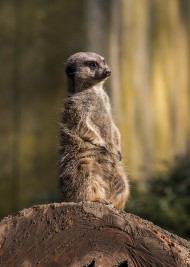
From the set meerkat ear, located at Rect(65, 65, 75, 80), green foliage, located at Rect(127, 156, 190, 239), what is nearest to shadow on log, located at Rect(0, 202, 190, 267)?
meerkat ear, located at Rect(65, 65, 75, 80)

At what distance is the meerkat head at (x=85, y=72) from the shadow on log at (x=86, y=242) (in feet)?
5.24

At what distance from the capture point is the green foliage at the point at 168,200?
27.9ft

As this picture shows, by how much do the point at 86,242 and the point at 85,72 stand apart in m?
1.70

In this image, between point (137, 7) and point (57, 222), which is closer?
point (57, 222)

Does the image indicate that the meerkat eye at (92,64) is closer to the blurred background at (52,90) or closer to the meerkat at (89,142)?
the meerkat at (89,142)

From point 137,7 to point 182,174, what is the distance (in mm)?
1835

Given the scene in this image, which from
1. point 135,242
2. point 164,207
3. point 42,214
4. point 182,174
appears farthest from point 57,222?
point 182,174

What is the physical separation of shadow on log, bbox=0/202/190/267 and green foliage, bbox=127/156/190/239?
4385 mm

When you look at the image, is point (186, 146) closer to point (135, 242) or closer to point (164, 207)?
point (164, 207)

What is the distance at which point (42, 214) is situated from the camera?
13.1ft


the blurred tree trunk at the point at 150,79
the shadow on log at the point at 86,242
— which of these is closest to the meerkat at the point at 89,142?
the shadow on log at the point at 86,242

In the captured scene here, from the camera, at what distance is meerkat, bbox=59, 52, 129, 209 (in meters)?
5.01

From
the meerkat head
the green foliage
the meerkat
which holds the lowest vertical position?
the green foliage

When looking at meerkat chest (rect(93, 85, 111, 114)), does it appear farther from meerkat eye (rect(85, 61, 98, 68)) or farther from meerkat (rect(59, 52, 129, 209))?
meerkat eye (rect(85, 61, 98, 68))
